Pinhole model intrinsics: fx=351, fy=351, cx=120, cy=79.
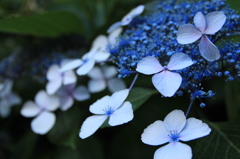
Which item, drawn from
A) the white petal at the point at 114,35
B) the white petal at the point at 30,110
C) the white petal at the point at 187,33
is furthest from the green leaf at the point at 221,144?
the white petal at the point at 30,110

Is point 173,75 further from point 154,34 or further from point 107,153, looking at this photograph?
point 107,153

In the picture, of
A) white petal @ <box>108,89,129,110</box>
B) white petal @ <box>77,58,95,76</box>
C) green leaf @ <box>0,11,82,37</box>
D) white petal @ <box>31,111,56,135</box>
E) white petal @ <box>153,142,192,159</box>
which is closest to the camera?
white petal @ <box>153,142,192,159</box>

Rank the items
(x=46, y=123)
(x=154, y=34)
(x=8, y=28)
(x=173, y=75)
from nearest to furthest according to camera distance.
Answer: (x=173, y=75), (x=154, y=34), (x=46, y=123), (x=8, y=28)

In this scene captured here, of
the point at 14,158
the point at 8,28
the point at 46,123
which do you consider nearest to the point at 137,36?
the point at 46,123

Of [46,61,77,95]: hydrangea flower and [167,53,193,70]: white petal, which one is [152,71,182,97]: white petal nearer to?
[167,53,193,70]: white petal

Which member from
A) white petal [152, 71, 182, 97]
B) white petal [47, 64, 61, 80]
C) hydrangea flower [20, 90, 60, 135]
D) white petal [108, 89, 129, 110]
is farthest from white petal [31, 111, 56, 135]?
white petal [152, 71, 182, 97]

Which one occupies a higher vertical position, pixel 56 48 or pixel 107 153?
pixel 56 48

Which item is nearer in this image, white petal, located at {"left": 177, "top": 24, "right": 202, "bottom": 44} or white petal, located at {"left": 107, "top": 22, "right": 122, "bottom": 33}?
white petal, located at {"left": 177, "top": 24, "right": 202, "bottom": 44}
